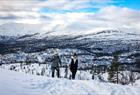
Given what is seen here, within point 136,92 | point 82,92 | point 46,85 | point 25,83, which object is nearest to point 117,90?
point 136,92

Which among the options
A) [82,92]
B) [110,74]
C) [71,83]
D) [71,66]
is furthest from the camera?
[110,74]

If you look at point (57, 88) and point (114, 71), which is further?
point (114, 71)

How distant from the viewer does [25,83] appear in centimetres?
1825

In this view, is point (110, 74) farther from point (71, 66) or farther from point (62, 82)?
point (62, 82)

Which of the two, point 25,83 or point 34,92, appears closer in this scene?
point 34,92

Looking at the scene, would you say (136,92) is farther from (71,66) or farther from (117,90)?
(71,66)

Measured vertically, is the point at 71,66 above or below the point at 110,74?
above

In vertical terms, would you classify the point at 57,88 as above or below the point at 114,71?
above

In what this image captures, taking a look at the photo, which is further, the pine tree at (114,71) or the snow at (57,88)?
the pine tree at (114,71)

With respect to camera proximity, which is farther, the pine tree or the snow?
the pine tree

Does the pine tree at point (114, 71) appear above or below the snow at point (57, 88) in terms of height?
below

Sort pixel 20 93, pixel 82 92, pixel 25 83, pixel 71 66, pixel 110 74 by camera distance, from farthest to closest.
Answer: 1. pixel 110 74
2. pixel 71 66
3. pixel 25 83
4. pixel 82 92
5. pixel 20 93

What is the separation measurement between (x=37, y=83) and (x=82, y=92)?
3002 millimetres

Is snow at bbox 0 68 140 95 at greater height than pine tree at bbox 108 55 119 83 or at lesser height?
greater
